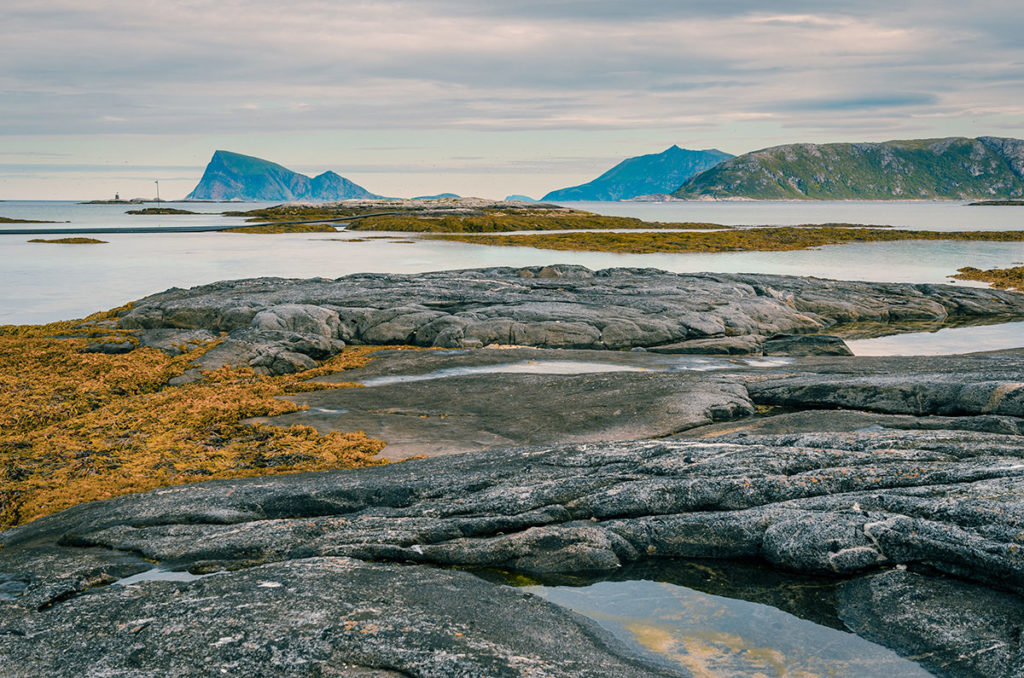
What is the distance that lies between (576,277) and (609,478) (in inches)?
1712

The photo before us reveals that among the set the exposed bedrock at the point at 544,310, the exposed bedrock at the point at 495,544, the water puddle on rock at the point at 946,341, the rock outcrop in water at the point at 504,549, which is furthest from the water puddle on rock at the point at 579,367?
the exposed bedrock at the point at 495,544

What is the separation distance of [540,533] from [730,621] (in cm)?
313

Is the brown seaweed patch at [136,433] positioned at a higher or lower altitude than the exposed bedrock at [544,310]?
lower

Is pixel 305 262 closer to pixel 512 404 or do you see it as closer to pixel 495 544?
pixel 512 404

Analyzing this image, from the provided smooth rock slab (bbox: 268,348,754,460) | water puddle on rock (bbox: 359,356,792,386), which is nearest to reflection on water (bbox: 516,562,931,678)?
smooth rock slab (bbox: 268,348,754,460)

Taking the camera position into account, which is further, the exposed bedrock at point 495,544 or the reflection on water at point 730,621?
the reflection on water at point 730,621

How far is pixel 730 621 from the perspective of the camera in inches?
383

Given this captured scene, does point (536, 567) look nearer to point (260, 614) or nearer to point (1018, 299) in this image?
point (260, 614)

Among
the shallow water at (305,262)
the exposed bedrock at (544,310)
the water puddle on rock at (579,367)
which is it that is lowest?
the water puddle on rock at (579,367)

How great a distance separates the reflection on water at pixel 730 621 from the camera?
872 centimetres

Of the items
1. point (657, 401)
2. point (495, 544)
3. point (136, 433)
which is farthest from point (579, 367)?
point (495, 544)

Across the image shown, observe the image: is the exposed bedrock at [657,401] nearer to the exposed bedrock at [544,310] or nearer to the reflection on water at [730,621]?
the exposed bedrock at [544,310]

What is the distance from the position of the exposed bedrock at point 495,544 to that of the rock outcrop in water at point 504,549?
1.4 inches

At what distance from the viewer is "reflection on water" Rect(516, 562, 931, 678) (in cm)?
872
